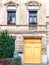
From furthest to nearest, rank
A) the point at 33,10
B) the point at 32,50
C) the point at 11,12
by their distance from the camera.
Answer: the point at 32,50 < the point at 11,12 < the point at 33,10

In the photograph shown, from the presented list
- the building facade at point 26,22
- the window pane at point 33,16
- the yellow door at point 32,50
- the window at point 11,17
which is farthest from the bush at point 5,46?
the window pane at point 33,16

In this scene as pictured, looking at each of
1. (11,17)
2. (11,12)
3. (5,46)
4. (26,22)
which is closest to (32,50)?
(26,22)

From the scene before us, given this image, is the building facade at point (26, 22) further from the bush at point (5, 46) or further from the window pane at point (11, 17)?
the bush at point (5, 46)

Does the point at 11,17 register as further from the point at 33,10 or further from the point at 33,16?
the point at 33,10

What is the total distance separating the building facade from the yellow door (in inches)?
7.7

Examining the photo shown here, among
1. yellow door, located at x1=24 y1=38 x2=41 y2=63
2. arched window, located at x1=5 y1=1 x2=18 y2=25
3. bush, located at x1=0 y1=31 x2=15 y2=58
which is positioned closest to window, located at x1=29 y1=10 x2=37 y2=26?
arched window, located at x1=5 y1=1 x2=18 y2=25

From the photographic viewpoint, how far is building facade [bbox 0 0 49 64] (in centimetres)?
2747

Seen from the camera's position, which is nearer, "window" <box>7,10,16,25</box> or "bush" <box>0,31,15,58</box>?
"bush" <box>0,31,15,58</box>

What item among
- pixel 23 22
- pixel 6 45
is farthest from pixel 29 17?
pixel 6 45

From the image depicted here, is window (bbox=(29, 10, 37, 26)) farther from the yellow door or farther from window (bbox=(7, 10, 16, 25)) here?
the yellow door

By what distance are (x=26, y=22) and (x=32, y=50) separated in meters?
2.59

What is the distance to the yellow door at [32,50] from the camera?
28.0 metres

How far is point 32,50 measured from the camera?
2820cm

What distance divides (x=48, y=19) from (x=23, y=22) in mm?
2184
